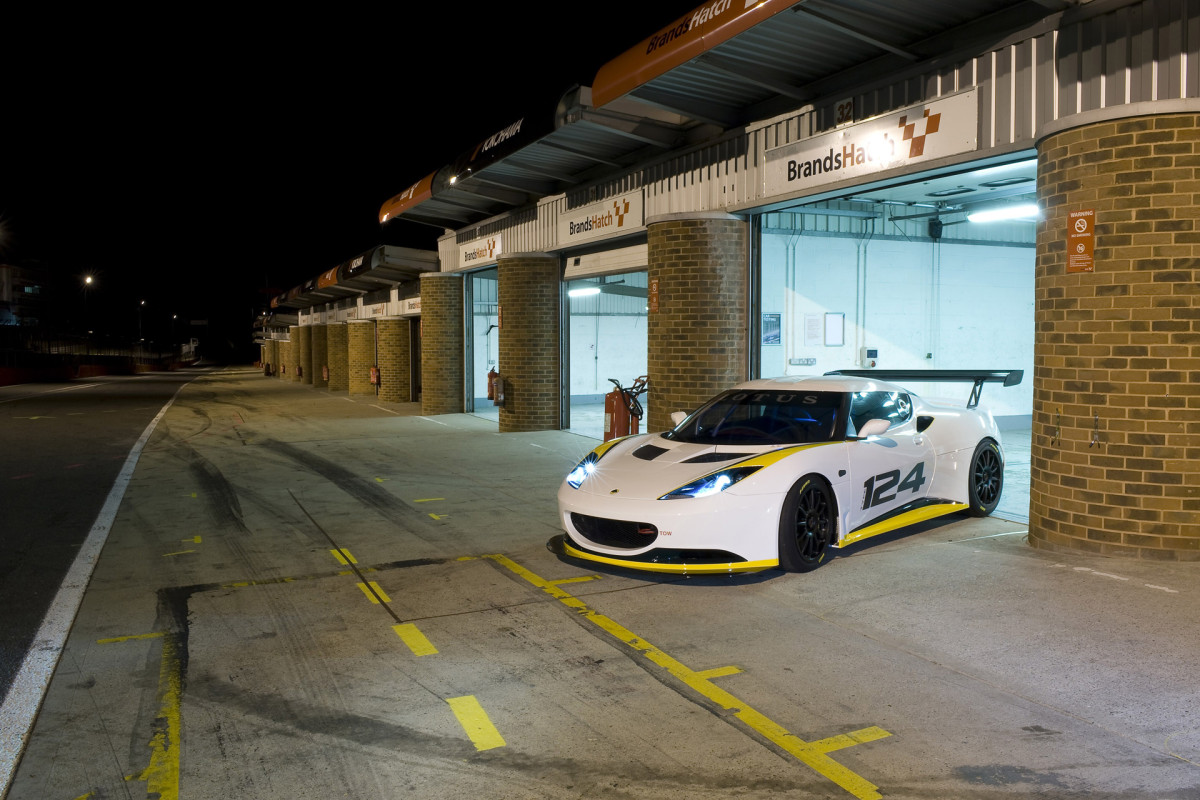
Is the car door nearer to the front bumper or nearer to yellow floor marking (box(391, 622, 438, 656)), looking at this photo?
the front bumper

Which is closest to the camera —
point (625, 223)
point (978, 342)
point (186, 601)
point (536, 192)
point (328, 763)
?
point (328, 763)

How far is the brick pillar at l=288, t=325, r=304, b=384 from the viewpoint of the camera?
47.7 metres

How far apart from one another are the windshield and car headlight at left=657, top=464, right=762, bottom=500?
2.44 ft

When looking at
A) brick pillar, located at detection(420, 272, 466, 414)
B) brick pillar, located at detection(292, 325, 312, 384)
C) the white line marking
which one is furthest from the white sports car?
brick pillar, located at detection(292, 325, 312, 384)

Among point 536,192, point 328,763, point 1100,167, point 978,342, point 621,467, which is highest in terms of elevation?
point 536,192

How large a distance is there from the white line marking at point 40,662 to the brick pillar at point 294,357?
4097cm

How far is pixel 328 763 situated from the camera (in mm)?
3443

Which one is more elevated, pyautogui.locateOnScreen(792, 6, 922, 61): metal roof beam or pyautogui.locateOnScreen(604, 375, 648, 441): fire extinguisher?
pyautogui.locateOnScreen(792, 6, 922, 61): metal roof beam

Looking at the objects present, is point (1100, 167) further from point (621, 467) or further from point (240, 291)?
point (240, 291)

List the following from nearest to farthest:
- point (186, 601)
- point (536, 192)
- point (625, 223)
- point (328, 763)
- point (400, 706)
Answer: point (328, 763) < point (400, 706) < point (186, 601) < point (625, 223) < point (536, 192)

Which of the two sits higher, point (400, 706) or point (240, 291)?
point (240, 291)

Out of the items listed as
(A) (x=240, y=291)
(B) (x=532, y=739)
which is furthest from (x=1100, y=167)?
(A) (x=240, y=291)

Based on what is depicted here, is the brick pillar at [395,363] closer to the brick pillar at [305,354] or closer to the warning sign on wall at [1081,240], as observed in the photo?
the brick pillar at [305,354]

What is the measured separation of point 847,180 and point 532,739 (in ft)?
24.4
